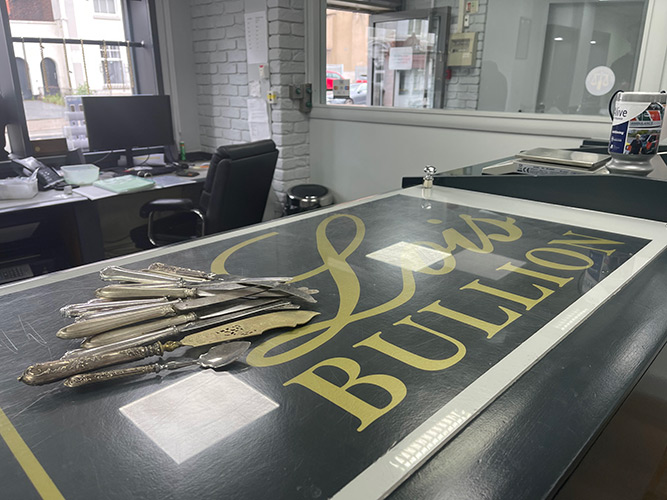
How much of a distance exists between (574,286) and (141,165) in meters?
2.98

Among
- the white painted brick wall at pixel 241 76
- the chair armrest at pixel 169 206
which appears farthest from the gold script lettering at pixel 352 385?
the white painted brick wall at pixel 241 76

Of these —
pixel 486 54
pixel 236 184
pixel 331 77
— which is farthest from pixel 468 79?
pixel 236 184

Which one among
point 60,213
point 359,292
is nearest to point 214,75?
point 60,213

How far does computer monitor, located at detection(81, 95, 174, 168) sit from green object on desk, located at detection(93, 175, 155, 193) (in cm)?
35

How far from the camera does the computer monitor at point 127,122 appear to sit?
2996 millimetres

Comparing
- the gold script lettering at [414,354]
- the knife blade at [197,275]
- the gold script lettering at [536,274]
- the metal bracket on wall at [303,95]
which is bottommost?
the gold script lettering at [414,354]

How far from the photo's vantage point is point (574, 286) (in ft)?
3.15

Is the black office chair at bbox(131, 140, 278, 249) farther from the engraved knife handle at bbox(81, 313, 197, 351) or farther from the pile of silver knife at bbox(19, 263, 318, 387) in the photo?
the engraved knife handle at bbox(81, 313, 197, 351)

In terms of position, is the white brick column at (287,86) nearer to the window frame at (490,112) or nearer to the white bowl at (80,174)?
the window frame at (490,112)

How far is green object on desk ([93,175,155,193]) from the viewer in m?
2.65

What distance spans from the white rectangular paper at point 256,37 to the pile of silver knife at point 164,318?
2.57 meters

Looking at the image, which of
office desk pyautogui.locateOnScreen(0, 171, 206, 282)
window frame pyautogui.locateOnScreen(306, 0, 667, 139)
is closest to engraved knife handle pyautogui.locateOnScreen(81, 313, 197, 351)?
office desk pyautogui.locateOnScreen(0, 171, 206, 282)

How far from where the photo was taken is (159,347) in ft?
2.32

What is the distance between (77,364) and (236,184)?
1.75 m
